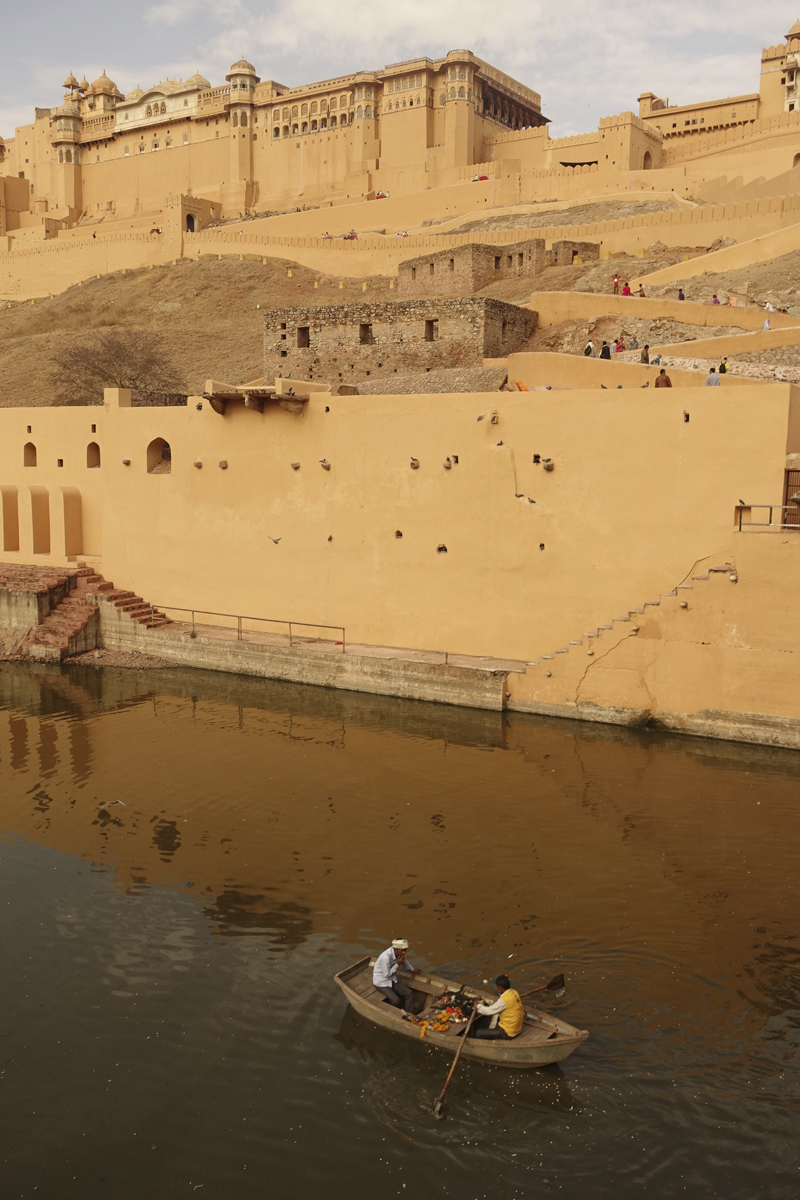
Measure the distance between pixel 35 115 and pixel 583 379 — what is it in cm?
6312

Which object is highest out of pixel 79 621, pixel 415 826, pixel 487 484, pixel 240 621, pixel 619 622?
pixel 487 484

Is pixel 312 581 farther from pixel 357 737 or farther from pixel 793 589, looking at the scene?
pixel 793 589

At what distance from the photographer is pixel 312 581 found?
613 inches

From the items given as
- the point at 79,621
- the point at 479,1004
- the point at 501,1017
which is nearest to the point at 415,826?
the point at 479,1004

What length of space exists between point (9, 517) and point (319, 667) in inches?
362

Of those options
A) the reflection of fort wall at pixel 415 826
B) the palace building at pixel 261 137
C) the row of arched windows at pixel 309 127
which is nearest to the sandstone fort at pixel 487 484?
the reflection of fort wall at pixel 415 826

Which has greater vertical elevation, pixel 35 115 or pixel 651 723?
pixel 35 115

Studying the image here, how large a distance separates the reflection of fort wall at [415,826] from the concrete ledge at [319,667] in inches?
30.2

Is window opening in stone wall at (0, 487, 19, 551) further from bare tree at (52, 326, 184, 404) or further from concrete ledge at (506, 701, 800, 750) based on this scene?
concrete ledge at (506, 701, 800, 750)

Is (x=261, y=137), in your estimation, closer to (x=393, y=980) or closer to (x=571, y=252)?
(x=571, y=252)

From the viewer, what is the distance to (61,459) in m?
19.2

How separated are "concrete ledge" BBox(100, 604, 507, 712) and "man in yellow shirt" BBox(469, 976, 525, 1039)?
681cm

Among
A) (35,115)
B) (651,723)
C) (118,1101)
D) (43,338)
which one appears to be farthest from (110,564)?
(35,115)

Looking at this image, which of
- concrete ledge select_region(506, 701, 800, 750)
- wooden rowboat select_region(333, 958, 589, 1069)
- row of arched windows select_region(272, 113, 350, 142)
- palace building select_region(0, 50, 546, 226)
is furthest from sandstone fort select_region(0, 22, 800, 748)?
row of arched windows select_region(272, 113, 350, 142)
